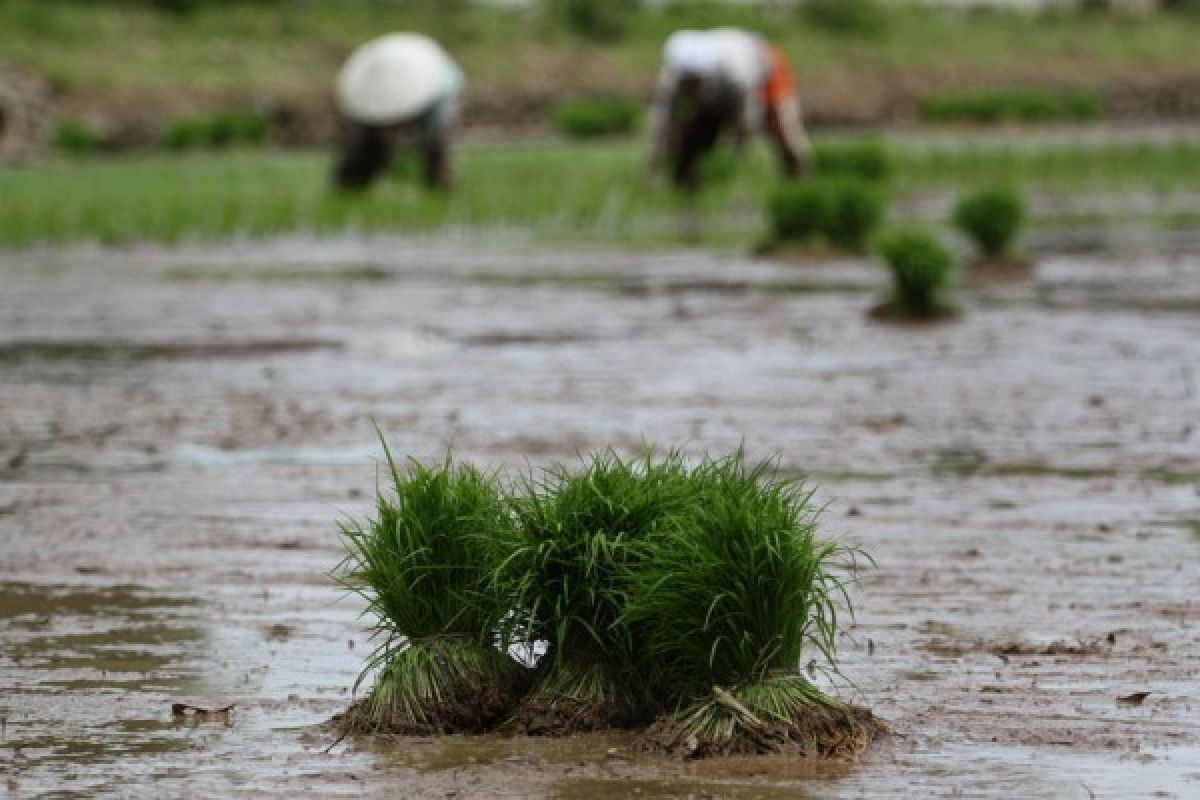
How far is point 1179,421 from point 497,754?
6236 mm

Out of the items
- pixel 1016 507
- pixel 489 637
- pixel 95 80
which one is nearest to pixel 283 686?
pixel 489 637

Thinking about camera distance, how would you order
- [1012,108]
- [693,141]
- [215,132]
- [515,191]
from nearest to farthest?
[693,141] → [515,191] → [215,132] → [1012,108]

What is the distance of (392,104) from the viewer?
26516mm

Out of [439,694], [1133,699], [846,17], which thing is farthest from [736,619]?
[846,17]

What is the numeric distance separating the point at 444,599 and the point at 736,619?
76 cm

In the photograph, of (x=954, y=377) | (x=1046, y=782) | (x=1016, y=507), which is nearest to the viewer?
(x=1046, y=782)

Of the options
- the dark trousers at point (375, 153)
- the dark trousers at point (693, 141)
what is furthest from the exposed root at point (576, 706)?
the dark trousers at point (375, 153)

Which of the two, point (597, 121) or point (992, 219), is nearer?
point (992, 219)

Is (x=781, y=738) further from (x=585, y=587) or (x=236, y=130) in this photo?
(x=236, y=130)

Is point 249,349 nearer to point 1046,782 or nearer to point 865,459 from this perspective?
point 865,459

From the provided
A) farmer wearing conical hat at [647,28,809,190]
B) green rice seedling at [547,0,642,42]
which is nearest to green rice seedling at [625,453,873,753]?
farmer wearing conical hat at [647,28,809,190]

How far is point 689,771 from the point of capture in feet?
17.9

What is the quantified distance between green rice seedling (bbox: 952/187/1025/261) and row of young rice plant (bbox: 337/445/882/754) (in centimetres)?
1303

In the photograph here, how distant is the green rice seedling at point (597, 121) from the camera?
1729 inches
